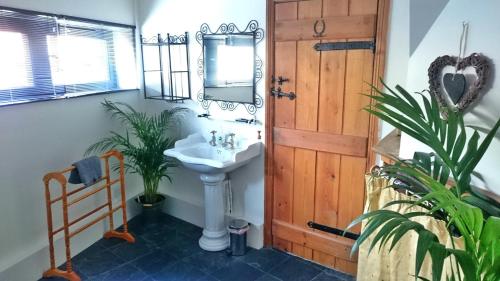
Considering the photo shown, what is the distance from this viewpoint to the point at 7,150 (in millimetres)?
2385

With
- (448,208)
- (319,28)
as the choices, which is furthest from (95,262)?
(448,208)

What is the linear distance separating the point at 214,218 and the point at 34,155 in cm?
137

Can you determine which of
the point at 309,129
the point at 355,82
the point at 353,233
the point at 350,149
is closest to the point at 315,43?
the point at 355,82

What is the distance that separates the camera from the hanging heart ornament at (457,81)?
4.51ft

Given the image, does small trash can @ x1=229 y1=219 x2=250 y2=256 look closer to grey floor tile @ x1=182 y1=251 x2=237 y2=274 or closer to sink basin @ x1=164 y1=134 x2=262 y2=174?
grey floor tile @ x1=182 y1=251 x2=237 y2=274

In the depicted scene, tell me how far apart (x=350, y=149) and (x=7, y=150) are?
88.5 inches

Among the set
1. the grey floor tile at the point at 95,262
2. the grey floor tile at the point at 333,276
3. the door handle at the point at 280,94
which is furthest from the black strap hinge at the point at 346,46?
the grey floor tile at the point at 95,262

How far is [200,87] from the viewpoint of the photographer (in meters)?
3.06

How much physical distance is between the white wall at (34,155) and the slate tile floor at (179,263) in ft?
0.79

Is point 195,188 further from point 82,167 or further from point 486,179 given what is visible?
point 486,179

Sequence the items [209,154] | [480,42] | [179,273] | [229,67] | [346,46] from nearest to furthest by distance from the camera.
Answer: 1. [480,42]
2. [346,46]
3. [179,273]
4. [229,67]
5. [209,154]

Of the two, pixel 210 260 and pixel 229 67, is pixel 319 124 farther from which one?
pixel 210 260

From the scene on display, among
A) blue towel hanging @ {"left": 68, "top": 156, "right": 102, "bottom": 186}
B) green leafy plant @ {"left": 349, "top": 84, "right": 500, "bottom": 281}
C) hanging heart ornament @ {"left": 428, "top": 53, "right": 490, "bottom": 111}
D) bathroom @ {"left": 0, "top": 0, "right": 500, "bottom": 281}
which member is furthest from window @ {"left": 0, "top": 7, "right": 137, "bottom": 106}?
hanging heart ornament @ {"left": 428, "top": 53, "right": 490, "bottom": 111}

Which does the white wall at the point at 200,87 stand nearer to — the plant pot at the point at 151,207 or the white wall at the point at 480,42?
the plant pot at the point at 151,207
